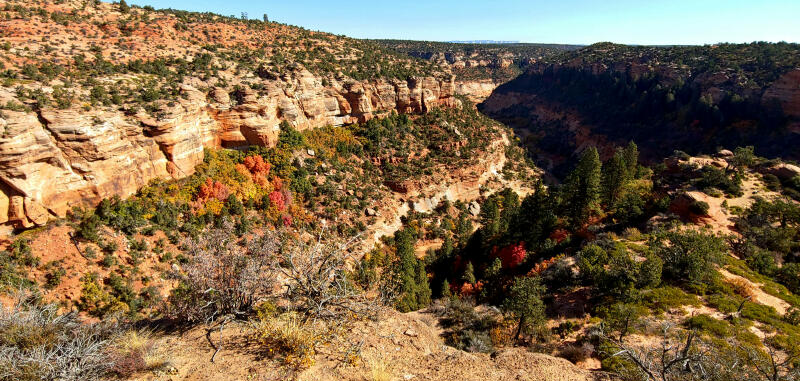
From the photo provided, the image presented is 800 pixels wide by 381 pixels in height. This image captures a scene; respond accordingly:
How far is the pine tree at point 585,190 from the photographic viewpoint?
106ft

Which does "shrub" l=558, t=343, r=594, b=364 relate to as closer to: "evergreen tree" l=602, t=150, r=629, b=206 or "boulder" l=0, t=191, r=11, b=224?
"evergreen tree" l=602, t=150, r=629, b=206

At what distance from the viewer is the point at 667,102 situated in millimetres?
73062

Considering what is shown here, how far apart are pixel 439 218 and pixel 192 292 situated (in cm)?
3865

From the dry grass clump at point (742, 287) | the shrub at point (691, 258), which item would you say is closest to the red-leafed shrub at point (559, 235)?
the shrub at point (691, 258)

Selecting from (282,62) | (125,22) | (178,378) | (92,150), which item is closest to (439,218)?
(282,62)

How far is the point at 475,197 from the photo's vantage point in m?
53.2

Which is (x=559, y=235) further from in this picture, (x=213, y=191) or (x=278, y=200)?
(x=213, y=191)

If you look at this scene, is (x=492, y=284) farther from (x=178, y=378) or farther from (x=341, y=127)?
(x=341, y=127)

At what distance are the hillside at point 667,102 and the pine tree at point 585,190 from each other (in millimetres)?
44739

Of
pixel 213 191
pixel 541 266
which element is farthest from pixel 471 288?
pixel 213 191

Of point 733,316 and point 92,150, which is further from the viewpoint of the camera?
point 92,150

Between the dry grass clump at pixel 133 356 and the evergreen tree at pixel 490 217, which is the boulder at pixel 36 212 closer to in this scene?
the dry grass clump at pixel 133 356

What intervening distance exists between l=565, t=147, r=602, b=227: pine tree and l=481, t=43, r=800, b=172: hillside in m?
44.7

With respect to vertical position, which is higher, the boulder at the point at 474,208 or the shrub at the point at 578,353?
the shrub at the point at 578,353
